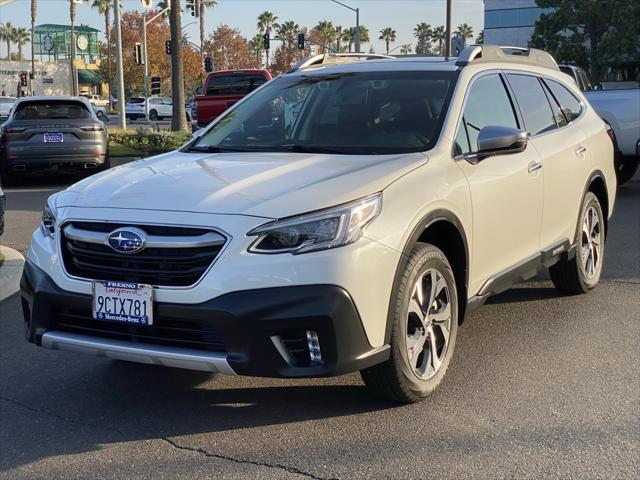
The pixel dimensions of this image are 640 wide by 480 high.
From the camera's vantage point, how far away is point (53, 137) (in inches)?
528

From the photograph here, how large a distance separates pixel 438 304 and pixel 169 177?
1562mm

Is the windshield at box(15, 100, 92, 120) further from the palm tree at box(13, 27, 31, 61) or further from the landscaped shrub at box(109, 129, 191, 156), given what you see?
the palm tree at box(13, 27, 31, 61)

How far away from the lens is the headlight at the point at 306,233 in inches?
137

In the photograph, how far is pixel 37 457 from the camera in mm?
3604

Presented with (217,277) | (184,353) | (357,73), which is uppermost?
(357,73)

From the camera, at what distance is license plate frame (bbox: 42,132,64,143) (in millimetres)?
13359

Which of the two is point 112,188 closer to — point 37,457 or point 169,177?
point 169,177

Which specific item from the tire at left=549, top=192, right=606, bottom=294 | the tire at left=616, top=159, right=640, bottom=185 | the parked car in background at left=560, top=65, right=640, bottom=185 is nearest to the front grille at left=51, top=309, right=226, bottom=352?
the tire at left=549, top=192, right=606, bottom=294

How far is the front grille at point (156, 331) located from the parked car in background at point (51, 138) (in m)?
10.2

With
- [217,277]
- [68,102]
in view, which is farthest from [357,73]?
[68,102]

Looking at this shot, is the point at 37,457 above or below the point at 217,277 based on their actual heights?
below

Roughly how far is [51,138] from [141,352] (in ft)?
35.0

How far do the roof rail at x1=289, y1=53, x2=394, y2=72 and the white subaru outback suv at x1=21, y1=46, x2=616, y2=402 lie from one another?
44cm

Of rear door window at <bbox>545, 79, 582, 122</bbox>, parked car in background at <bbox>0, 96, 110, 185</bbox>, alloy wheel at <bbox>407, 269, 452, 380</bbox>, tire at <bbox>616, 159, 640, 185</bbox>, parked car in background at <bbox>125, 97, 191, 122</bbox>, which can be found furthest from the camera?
parked car in background at <bbox>125, 97, 191, 122</bbox>
